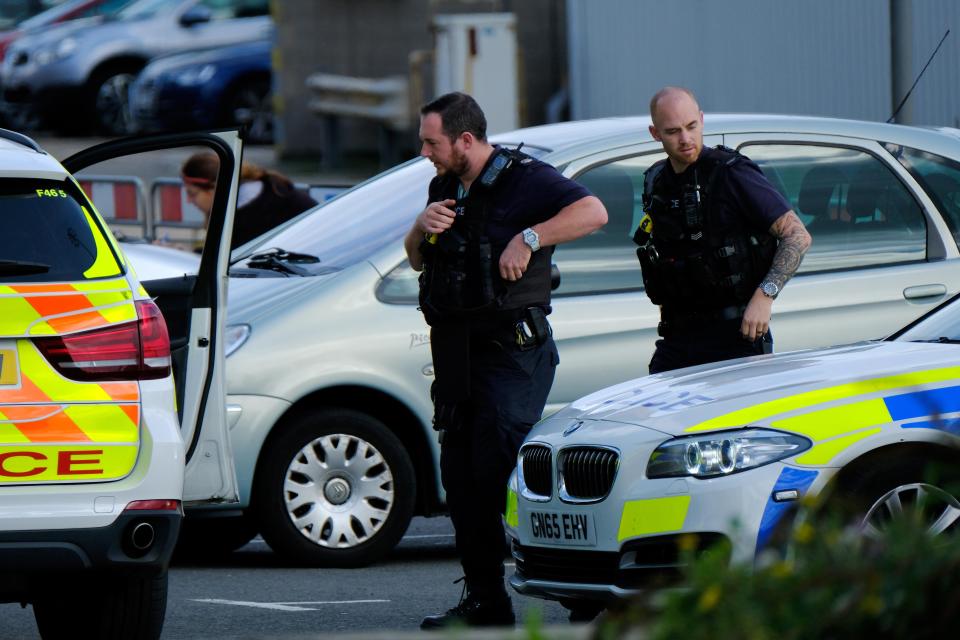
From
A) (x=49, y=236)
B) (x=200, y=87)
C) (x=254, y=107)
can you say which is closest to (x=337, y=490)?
(x=49, y=236)

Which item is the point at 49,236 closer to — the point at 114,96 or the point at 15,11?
the point at 114,96

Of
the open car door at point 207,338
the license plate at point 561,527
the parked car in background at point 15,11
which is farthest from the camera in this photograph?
the parked car in background at point 15,11

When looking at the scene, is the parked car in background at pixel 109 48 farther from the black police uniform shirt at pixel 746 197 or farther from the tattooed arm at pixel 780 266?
the tattooed arm at pixel 780 266

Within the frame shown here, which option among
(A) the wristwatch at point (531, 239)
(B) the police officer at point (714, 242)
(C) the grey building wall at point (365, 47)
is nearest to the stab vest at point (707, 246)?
(B) the police officer at point (714, 242)

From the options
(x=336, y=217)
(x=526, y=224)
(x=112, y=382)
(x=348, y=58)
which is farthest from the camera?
(x=348, y=58)

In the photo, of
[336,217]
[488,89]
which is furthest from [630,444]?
[488,89]

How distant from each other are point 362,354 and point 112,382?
2.45 meters

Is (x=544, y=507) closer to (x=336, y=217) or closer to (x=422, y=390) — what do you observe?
(x=422, y=390)

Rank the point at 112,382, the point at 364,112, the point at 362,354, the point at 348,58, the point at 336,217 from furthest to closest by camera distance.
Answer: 1. the point at 348,58
2. the point at 364,112
3. the point at 336,217
4. the point at 362,354
5. the point at 112,382

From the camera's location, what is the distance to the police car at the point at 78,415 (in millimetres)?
4598

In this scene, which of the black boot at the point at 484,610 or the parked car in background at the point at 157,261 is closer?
the black boot at the point at 484,610

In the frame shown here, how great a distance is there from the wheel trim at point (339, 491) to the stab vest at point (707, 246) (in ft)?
5.32

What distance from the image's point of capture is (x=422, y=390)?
7.21 meters

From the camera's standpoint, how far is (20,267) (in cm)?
472
